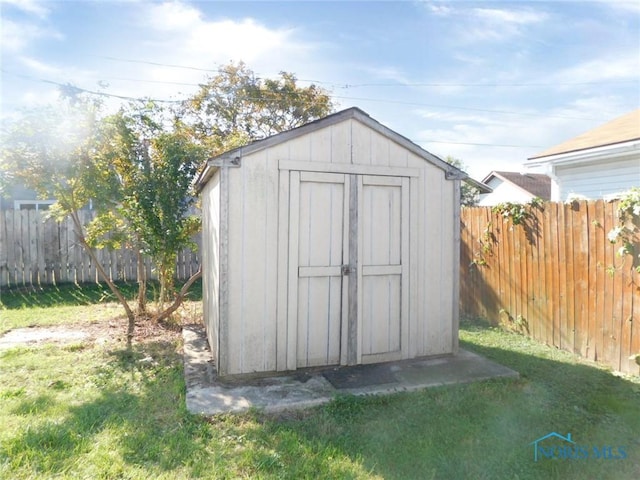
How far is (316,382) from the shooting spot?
373 cm

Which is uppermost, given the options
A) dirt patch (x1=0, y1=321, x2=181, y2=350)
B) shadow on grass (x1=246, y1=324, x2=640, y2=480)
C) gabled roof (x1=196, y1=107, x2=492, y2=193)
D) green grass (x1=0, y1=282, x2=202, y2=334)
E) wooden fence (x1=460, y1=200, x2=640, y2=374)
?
gabled roof (x1=196, y1=107, x2=492, y2=193)

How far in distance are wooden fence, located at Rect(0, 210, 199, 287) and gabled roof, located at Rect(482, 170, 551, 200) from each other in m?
17.1

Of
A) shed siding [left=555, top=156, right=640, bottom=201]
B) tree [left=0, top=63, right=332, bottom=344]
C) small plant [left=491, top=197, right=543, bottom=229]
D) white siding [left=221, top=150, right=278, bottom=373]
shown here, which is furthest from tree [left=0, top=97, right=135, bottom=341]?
shed siding [left=555, top=156, right=640, bottom=201]

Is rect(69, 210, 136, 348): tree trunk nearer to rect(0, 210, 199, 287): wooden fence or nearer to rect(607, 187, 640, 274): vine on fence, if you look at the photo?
rect(0, 210, 199, 287): wooden fence

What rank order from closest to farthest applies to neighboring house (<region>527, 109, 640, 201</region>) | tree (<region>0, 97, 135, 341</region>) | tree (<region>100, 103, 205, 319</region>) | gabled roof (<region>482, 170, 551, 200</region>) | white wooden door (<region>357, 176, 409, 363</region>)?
white wooden door (<region>357, 176, 409, 363</region>), tree (<region>0, 97, 135, 341</region>), tree (<region>100, 103, 205, 319</region>), neighboring house (<region>527, 109, 640, 201</region>), gabled roof (<region>482, 170, 551, 200</region>)

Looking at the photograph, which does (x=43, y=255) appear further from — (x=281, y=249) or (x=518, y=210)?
(x=518, y=210)

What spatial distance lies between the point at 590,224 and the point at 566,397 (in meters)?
1.91

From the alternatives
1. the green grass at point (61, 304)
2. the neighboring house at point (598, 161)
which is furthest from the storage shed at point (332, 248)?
the neighboring house at point (598, 161)

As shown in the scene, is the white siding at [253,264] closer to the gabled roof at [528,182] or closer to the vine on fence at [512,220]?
the vine on fence at [512,220]

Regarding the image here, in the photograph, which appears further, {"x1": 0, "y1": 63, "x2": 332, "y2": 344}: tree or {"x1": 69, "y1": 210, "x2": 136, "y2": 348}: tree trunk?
{"x1": 69, "y1": 210, "x2": 136, "y2": 348}: tree trunk

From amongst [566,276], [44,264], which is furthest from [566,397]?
[44,264]

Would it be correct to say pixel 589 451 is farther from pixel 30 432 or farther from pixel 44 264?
pixel 44 264

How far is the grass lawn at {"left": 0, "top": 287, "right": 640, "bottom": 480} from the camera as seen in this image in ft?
7.98

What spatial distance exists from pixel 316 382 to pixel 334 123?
2536 mm
